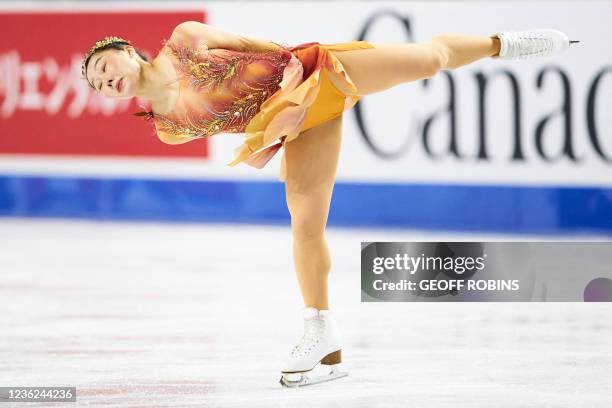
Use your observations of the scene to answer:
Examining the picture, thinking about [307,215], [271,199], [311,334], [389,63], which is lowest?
[311,334]

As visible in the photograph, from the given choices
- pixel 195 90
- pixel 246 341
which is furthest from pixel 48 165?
pixel 195 90

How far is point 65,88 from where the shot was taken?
271 inches

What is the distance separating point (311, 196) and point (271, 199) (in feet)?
12.2

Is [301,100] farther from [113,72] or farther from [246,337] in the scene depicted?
[246,337]

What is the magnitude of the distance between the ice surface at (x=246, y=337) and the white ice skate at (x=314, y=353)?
44 millimetres

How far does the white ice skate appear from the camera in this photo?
9.22 feet

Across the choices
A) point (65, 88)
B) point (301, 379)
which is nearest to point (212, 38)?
point (301, 379)

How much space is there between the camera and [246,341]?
3.43m

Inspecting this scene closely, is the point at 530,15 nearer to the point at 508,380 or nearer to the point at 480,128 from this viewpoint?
the point at 480,128

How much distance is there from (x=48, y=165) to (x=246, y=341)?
3922mm
